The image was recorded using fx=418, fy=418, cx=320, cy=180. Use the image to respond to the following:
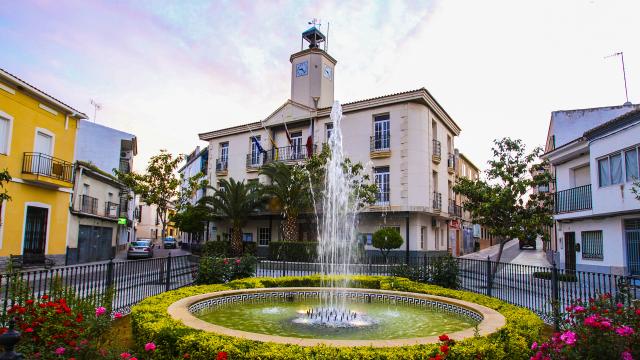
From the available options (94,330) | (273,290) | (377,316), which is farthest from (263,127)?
(94,330)

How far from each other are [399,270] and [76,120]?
19.8 meters

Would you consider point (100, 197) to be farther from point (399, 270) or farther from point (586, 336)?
point (586, 336)

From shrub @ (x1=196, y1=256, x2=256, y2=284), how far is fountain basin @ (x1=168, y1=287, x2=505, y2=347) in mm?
1848

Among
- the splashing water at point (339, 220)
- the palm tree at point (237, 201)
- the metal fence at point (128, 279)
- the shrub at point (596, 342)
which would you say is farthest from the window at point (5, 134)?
the shrub at point (596, 342)

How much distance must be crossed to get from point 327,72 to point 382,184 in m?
12.0

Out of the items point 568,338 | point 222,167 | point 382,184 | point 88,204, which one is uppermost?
point 222,167

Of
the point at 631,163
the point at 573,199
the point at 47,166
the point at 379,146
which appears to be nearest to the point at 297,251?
the point at 379,146

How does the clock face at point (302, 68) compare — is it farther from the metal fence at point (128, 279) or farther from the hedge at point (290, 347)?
the hedge at point (290, 347)

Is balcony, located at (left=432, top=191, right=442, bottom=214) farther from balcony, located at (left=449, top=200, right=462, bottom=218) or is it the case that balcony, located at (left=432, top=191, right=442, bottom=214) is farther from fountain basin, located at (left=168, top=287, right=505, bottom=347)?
fountain basin, located at (left=168, top=287, right=505, bottom=347)

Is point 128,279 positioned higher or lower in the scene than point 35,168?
lower

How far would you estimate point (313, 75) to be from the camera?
32.6m

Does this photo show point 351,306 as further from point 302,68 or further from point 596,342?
point 302,68

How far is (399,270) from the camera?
14.0 metres

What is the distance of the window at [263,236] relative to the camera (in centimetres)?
3100
